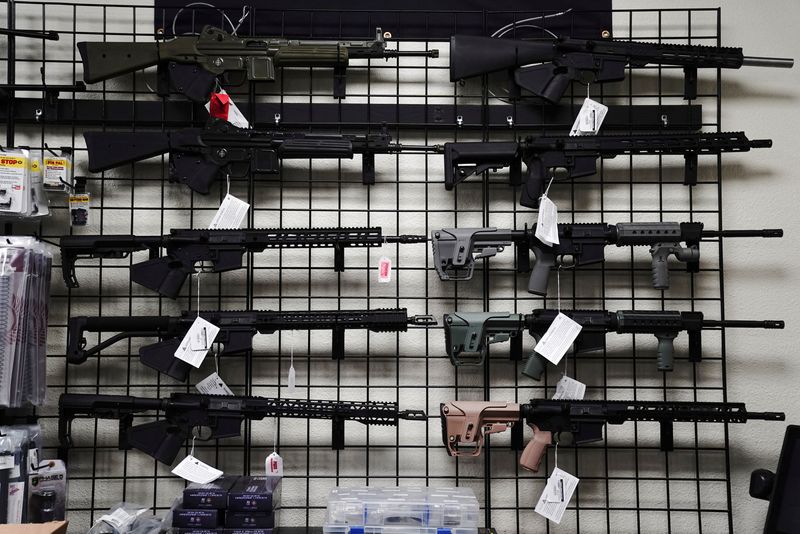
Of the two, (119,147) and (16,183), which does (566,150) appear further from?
(16,183)

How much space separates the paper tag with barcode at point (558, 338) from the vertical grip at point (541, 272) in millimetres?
119

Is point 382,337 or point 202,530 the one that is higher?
point 382,337

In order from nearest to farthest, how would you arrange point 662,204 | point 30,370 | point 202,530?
point 202,530 → point 30,370 → point 662,204

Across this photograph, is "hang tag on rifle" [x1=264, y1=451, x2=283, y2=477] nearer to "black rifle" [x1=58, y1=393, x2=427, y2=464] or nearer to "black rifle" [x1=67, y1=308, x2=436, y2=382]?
"black rifle" [x1=58, y1=393, x2=427, y2=464]

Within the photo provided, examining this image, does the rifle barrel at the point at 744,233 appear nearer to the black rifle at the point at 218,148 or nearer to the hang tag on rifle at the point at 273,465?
the black rifle at the point at 218,148

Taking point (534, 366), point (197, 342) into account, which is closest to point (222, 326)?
point (197, 342)

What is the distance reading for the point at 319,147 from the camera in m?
2.62

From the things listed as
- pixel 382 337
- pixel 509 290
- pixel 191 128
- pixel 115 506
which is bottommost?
pixel 115 506

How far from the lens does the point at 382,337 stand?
9.12ft

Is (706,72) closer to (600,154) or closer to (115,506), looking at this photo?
(600,154)

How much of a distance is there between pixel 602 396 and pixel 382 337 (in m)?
0.90

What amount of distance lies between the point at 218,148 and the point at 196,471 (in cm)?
119

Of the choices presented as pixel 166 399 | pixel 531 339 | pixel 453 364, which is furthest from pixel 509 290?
pixel 166 399

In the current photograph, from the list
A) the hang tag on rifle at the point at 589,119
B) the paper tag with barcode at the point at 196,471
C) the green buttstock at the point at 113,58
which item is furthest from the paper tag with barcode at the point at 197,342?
the hang tag on rifle at the point at 589,119
